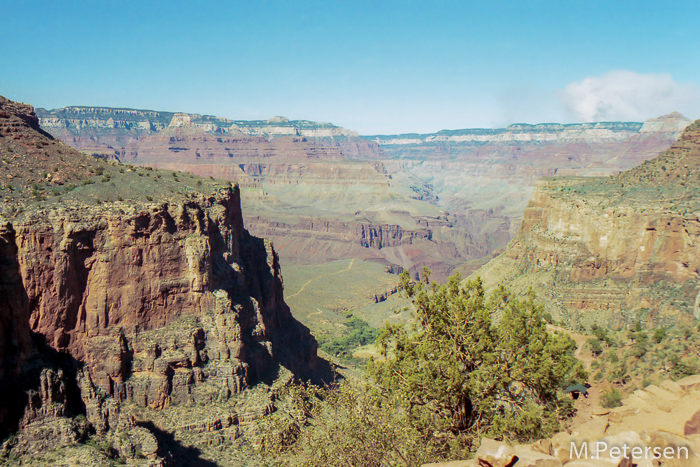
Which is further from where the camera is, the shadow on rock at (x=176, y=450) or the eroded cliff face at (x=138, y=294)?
the shadow on rock at (x=176, y=450)

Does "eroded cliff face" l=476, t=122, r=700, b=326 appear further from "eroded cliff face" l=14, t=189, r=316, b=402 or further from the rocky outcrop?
"eroded cliff face" l=14, t=189, r=316, b=402

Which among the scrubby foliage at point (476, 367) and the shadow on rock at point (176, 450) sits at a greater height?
the scrubby foliage at point (476, 367)

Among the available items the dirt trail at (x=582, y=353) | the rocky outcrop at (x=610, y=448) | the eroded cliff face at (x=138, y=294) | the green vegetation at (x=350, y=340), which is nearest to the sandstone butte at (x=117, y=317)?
the eroded cliff face at (x=138, y=294)

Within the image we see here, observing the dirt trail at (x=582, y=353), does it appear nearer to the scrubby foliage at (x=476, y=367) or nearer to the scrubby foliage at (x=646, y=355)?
the scrubby foliage at (x=646, y=355)

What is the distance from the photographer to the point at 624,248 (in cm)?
6444

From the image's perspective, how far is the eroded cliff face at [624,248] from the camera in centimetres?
5828

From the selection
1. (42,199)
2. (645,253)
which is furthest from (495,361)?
(645,253)

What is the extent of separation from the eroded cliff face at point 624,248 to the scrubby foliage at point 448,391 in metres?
36.1

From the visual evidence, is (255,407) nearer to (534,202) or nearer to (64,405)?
(64,405)

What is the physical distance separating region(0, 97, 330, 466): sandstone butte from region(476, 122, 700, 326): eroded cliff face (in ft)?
126

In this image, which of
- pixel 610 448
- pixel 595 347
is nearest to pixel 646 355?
pixel 595 347

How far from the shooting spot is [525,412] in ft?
80.1

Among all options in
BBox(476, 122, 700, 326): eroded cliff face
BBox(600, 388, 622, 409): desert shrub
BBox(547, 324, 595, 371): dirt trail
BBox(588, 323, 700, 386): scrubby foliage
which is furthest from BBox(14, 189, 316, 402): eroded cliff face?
BBox(476, 122, 700, 326): eroded cliff face

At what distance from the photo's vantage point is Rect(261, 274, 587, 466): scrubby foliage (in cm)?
2405
